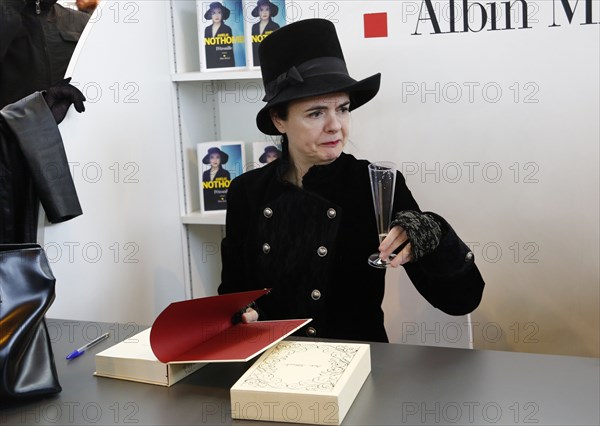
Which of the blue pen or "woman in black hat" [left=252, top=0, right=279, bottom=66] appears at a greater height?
"woman in black hat" [left=252, top=0, right=279, bottom=66]

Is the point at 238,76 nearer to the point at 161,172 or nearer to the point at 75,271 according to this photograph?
the point at 161,172

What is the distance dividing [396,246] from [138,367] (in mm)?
543

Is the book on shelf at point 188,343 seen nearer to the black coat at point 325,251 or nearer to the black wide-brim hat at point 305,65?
the black coat at point 325,251

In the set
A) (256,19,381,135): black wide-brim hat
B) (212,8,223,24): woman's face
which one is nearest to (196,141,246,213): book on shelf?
(212,8,223,24): woman's face

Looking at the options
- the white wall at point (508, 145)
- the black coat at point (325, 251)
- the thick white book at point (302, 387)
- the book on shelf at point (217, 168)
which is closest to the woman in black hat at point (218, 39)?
the book on shelf at point (217, 168)

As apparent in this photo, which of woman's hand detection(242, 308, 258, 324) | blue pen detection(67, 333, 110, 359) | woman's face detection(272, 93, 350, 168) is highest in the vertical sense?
woman's face detection(272, 93, 350, 168)

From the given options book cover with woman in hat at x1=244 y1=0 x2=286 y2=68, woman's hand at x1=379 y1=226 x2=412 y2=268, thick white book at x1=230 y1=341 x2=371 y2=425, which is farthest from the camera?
book cover with woman in hat at x1=244 y1=0 x2=286 y2=68

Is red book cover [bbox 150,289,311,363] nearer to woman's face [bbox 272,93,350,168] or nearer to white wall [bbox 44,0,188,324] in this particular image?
woman's face [bbox 272,93,350,168]

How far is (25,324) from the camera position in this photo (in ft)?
4.15

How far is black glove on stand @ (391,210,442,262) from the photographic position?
4.73ft

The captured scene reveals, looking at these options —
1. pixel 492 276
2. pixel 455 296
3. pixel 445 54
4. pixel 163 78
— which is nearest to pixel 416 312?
pixel 455 296

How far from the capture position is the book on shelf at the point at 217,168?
2727mm

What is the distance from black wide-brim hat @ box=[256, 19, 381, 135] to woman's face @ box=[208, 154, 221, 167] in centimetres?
86

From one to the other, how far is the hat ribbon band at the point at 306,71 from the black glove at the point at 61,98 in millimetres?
566
